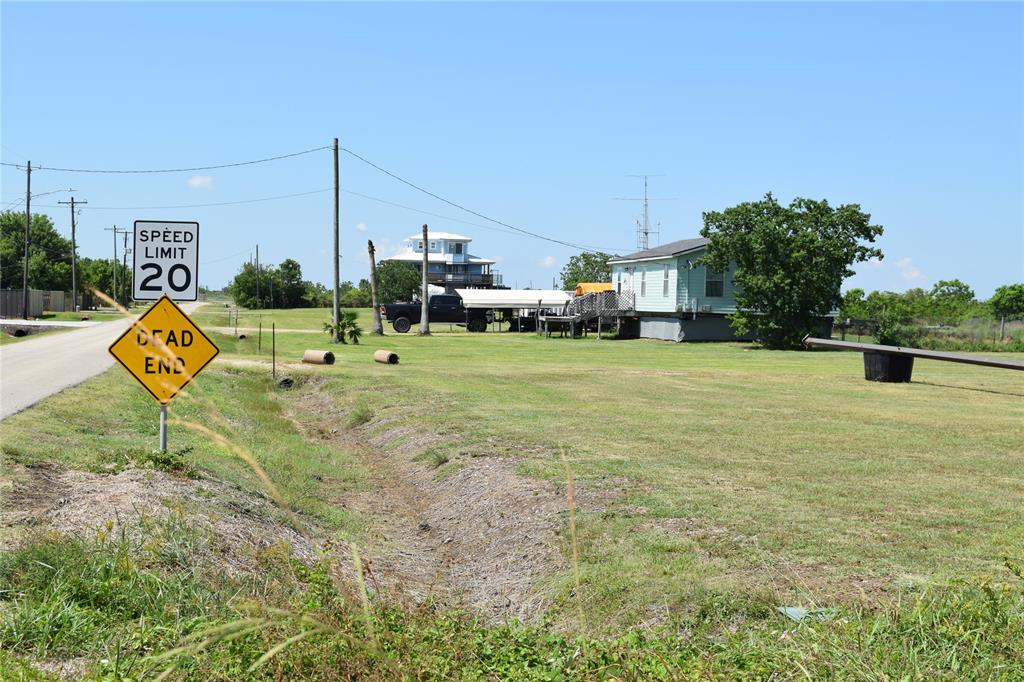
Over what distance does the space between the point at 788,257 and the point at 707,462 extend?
3822 cm

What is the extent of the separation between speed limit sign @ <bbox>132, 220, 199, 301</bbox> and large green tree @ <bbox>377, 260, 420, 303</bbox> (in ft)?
346

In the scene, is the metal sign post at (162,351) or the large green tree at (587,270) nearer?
the metal sign post at (162,351)

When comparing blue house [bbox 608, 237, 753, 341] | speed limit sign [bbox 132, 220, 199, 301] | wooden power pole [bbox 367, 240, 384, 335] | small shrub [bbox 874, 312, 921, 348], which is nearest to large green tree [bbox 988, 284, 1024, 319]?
small shrub [bbox 874, 312, 921, 348]

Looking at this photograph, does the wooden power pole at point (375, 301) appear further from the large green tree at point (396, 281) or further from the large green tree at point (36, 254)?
the large green tree at point (396, 281)

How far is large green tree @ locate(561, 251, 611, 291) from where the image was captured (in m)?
127

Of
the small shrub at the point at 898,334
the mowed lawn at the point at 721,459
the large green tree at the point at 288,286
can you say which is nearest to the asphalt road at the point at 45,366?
the mowed lawn at the point at 721,459

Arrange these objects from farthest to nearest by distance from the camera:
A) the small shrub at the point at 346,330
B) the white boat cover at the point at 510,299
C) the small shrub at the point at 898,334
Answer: the white boat cover at the point at 510,299 < the small shrub at the point at 898,334 < the small shrub at the point at 346,330

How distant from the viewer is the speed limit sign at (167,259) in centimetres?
1091

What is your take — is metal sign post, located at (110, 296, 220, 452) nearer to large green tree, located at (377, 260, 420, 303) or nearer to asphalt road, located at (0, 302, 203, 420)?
asphalt road, located at (0, 302, 203, 420)

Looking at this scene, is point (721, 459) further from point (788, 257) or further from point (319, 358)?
point (788, 257)

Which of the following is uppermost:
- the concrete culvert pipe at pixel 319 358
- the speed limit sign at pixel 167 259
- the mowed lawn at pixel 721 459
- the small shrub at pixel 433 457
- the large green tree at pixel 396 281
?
the large green tree at pixel 396 281

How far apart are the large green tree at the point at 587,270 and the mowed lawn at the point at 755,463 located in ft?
319

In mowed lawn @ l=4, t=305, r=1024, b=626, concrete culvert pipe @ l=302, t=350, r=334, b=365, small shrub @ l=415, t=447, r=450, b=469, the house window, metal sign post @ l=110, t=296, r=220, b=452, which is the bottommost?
small shrub @ l=415, t=447, r=450, b=469

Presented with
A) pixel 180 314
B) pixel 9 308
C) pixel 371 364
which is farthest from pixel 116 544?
pixel 9 308
